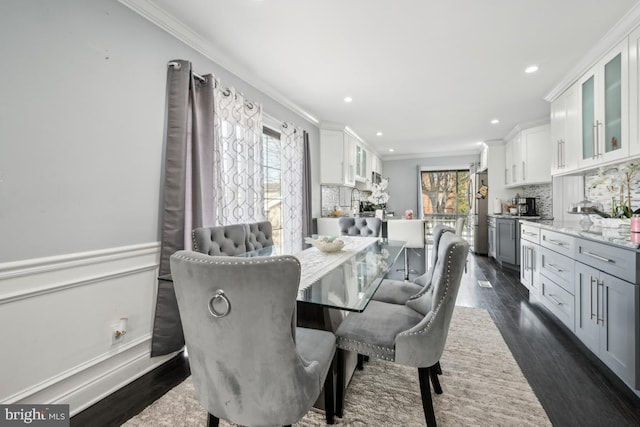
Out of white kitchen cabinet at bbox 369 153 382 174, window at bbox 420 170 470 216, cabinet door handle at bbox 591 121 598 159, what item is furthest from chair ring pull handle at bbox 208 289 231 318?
window at bbox 420 170 470 216

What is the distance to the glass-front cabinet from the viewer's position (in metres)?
2.08

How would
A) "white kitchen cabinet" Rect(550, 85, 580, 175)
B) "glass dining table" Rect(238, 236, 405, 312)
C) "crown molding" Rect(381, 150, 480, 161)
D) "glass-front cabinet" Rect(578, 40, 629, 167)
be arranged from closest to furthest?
1. "glass dining table" Rect(238, 236, 405, 312)
2. "glass-front cabinet" Rect(578, 40, 629, 167)
3. "white kitchen cabinet" Rect(550, 85, 580, 175)
4. "crown molding" Rect(381, 150, 480, 161)

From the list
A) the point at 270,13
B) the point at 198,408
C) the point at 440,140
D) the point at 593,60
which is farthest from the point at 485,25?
the point at 440,140

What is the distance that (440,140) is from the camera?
5.93 metres

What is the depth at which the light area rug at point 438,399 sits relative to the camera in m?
1.40

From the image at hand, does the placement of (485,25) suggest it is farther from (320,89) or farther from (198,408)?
(198,408)

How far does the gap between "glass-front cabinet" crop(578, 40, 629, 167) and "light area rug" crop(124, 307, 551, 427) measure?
187cm

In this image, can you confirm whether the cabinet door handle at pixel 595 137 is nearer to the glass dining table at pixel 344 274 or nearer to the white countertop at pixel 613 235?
the white countertop at pixel 613 235

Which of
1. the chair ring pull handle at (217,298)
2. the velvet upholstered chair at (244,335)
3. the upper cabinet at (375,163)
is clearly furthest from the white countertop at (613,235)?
the upper cabinet at (375,163)

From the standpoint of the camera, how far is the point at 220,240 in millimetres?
2049

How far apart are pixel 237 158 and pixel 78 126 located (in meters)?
1.26

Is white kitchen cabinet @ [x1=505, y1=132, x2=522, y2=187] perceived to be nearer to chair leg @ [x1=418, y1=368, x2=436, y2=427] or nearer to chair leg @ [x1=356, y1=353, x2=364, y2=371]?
chair leg @ [x1=356, y1=353, x2=364, y2=371]

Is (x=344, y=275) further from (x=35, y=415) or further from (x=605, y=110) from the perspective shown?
(x=605, y=110)

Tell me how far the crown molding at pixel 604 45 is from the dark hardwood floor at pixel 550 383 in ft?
7.79
